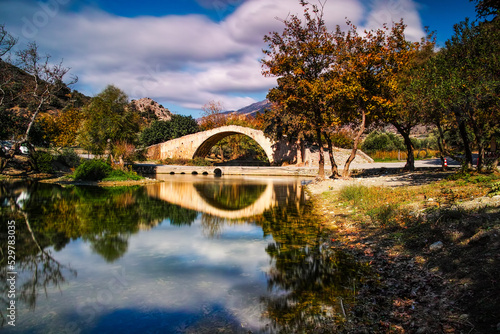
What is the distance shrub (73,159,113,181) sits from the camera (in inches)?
902

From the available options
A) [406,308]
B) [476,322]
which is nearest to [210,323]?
[406,308]

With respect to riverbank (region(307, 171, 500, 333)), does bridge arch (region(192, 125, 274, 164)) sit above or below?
above

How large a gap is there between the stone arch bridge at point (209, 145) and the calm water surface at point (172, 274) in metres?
30.7

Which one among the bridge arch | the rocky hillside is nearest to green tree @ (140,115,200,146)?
the bridge arch

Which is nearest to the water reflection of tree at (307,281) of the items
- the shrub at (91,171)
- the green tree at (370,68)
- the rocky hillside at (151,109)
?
the green tree at (370,68)

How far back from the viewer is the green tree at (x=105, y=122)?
2586 cm

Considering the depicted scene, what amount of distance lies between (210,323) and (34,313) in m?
2.34

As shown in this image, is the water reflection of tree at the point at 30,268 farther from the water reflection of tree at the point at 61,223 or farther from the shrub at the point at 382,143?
the shrub at the point at 382,143

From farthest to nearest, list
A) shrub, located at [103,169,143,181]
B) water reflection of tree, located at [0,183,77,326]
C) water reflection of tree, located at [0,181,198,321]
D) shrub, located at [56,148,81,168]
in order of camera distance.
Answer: shrub, located at [56,148,81,168], shrub, located at [103,169,143,181], water reflection of tree, located at [0,181,198,321], water reflection of tree, located at [0,183,77,326]

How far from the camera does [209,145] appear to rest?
48.7 metres

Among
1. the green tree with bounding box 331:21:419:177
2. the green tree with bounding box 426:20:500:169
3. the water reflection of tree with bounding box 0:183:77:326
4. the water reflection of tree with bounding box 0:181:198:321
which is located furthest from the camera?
the green tree with bounding box 331:21:419:177

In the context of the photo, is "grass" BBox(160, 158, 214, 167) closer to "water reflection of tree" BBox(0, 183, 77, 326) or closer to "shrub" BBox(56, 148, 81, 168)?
"shrub" BBox(56, 148, 81, 168)

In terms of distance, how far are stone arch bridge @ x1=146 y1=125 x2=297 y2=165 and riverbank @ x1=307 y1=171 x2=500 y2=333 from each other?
3252 cm

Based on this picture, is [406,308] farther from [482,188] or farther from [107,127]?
[107,127]
